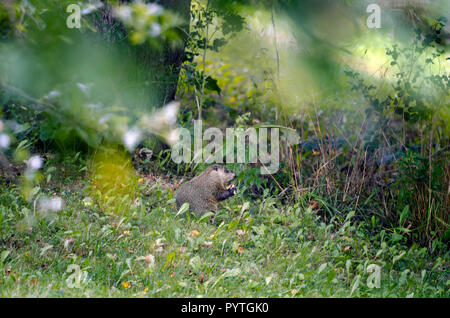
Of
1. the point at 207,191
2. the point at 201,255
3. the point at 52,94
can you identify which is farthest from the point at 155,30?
the point at 207,191

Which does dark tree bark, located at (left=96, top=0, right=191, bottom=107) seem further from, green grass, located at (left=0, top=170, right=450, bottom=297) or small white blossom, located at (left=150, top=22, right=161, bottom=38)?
small white blossom, located at (left=150, top=22, right=161, bottom=38)

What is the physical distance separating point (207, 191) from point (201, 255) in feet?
2.80

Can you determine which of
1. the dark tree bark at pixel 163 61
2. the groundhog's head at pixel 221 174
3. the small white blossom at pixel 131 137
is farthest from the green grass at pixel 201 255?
the small white blossom at pixel 131 137

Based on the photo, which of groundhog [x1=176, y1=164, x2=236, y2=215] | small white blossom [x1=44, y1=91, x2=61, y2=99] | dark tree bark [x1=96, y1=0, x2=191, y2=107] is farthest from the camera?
dark tree bark [x1=96, y1=0, x2=191, y2=107]

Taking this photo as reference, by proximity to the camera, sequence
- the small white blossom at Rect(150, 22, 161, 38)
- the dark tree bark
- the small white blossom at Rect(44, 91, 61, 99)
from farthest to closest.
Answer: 1. the dark tree bark
2. the small white blossom at Rect(150, 22, 161, 38)
3. the small white blossom at Rect(44, 91, 61, 99)

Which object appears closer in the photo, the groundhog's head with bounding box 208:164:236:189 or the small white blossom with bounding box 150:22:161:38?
the small white blossom with bounding box 150:22:161:38

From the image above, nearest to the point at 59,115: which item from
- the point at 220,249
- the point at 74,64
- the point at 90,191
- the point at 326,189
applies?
the point at 74,64

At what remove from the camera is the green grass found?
3.46m

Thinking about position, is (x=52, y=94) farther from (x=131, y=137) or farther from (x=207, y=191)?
(x=207, y=191)

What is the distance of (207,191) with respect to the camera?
4.71m

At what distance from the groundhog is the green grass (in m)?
0.14

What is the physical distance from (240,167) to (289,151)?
57 cm

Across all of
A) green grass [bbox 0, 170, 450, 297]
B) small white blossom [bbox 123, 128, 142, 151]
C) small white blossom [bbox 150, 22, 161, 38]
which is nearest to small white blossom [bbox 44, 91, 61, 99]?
small white blossom [bbox 123, 128, 142, 151]
